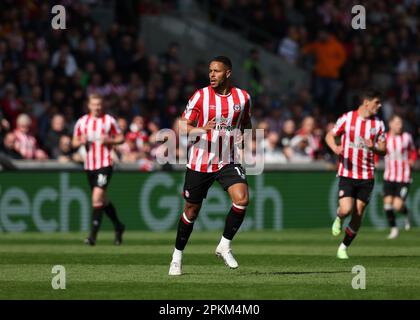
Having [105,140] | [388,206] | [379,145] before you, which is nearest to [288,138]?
[388,206]

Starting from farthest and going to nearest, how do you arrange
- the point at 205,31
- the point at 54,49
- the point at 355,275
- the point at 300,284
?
the point at 205,31
the point at 54,49
the point at 355,275
the point at 300,284

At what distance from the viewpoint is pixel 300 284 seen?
11.7 meters

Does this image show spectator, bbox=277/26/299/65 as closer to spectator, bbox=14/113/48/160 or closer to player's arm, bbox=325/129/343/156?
spectator, bbox=14/113/48/160

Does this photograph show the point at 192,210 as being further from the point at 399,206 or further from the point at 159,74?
the point at 159,74

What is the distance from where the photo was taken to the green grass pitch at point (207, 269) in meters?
11.1

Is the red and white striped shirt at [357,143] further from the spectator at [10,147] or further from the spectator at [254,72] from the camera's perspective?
the spectator at [254,72]

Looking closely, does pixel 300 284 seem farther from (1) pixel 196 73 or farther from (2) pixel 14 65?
(1) pixel 196 73

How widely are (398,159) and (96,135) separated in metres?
6.40

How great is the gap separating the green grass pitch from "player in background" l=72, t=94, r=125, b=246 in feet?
2.02

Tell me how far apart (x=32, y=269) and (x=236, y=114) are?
122 inches

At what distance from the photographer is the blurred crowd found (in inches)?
907

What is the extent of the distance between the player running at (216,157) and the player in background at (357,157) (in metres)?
2.80

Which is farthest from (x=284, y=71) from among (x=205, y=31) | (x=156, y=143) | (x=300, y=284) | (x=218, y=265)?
(x=300, y=284)

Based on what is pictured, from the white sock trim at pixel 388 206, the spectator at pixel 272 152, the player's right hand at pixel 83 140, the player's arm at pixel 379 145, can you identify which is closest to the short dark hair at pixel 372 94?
the player's arm at pixel 379 145
